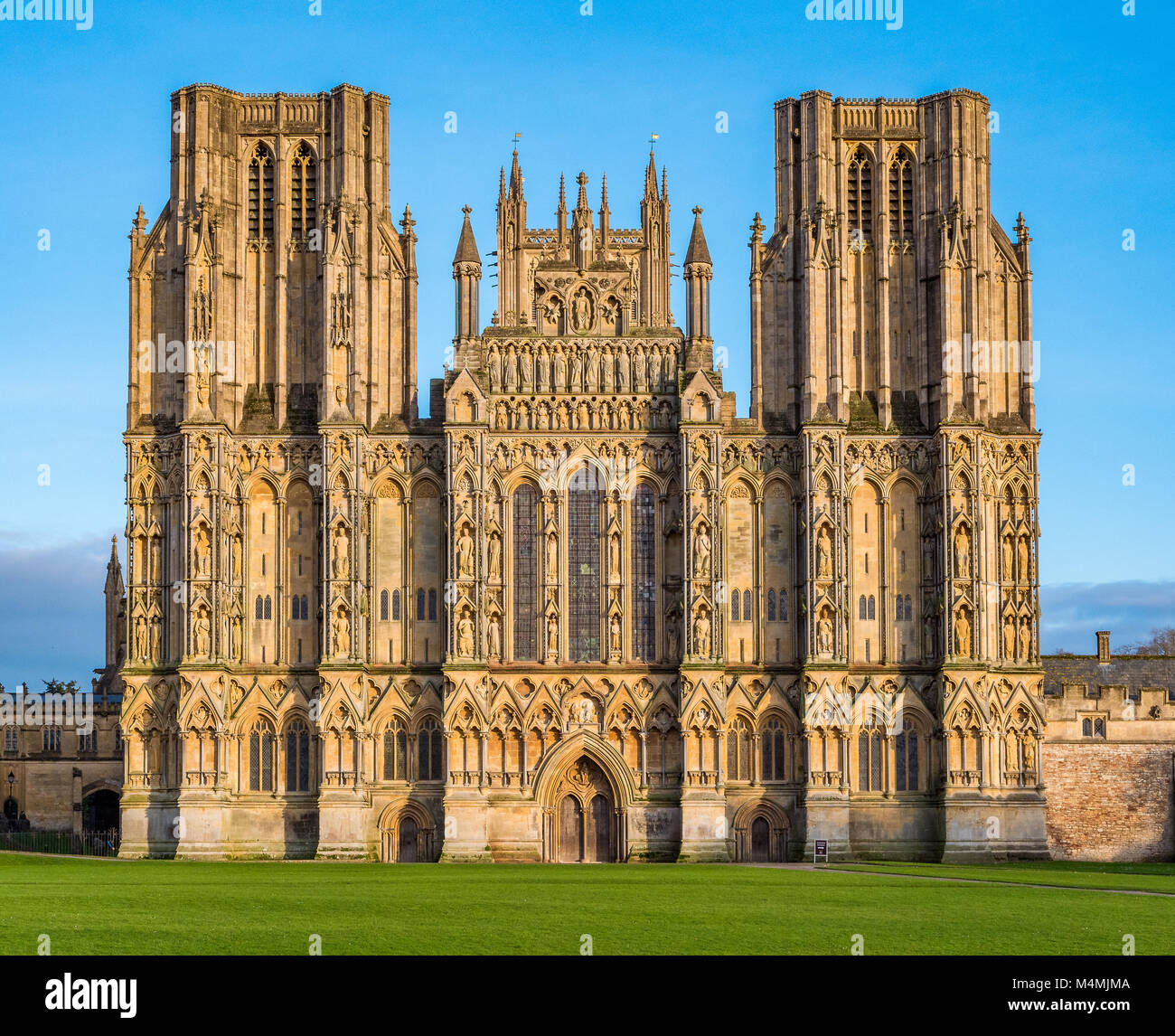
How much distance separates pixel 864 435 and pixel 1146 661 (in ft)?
65.0

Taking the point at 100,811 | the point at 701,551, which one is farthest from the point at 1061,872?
the point at 100,811

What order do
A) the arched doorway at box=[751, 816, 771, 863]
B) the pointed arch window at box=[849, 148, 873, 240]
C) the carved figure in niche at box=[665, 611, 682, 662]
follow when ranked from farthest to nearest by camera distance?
1. the pointed arch window at box=[849, 148, 873, 240]
2. the carved figure in niche at box=[665, 611, 682, 662]
3. the arched doorway at box=[751, 816, 771, 863]

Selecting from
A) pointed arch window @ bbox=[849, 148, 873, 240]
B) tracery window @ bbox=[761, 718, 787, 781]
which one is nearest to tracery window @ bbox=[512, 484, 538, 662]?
tracery window @ bbox=[761, 718, 787, 781]

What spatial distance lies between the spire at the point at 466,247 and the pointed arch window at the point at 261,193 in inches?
330

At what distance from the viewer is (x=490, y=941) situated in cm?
3253

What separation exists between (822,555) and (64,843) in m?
36.1

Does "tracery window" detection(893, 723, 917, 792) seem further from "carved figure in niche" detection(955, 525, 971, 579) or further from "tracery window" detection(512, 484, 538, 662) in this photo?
"tracery window" detection(512, 484, 538, 662)

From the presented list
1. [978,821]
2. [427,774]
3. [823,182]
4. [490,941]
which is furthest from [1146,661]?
[490,941]

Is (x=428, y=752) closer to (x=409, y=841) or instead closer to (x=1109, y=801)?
(x=409, y=841)

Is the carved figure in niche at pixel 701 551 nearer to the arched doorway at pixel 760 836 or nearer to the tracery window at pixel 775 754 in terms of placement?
the tracery window at pixel 775 754

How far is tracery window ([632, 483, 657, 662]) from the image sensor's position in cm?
7575

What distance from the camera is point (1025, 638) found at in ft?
249

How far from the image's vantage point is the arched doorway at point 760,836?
7506cm

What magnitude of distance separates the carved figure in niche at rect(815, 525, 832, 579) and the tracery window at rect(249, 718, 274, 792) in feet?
76.9
